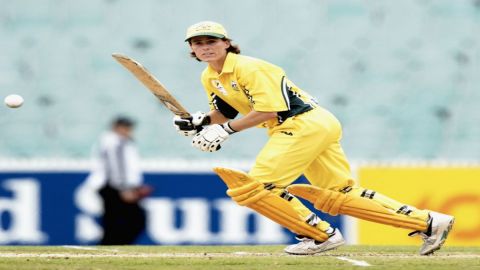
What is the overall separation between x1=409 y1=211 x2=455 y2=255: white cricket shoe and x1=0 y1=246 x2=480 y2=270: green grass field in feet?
0.18

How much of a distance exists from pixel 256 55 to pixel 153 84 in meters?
5.18

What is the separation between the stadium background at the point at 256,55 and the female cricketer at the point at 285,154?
4556 mm

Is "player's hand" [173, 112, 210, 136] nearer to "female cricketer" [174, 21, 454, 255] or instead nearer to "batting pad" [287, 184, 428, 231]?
"female cricketer" [174, 21, 454, 255]

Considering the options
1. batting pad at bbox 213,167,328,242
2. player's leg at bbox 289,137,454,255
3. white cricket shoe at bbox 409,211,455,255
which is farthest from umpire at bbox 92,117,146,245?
white cricket shoe at bbox 409,211,455,255

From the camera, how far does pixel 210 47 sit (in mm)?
6352

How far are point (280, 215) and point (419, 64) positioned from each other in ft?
20.3

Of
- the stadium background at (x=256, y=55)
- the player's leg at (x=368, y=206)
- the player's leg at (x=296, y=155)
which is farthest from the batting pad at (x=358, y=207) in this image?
the stadium background at (x=256, y=55)

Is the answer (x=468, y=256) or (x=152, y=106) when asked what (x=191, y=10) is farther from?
(x=468, y=256)

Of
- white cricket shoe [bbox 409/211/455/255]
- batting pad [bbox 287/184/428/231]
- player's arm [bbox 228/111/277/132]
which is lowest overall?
white cricket shoe [bbox 409/211/455/255]

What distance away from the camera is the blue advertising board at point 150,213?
10336mm

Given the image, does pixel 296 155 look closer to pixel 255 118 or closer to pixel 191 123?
pixel 255 118

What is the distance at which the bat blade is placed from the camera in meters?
6.71

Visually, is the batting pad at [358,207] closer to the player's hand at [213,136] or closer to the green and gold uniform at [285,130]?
the green and gold uniform at [285,130]

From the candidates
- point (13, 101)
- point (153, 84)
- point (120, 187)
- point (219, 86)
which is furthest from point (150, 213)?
point (219, 86)
